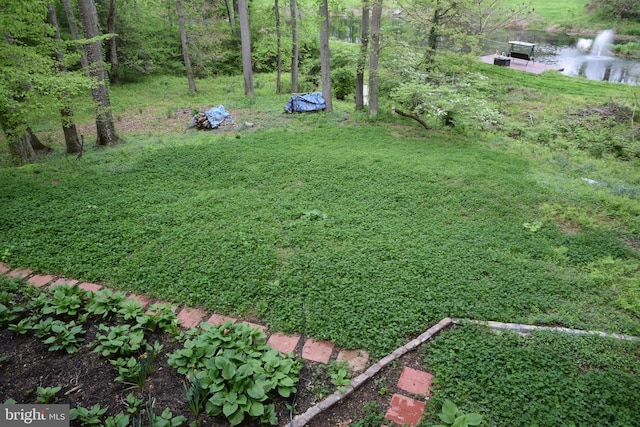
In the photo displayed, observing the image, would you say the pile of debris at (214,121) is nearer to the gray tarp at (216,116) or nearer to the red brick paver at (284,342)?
the gray tarp at (216,116)

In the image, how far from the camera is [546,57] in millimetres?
23516

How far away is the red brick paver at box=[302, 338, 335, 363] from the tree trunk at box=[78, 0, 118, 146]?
236 inches

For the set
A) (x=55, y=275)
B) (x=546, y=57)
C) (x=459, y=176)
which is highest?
(x=546, y=57)

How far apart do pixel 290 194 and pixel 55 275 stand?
9.93ft

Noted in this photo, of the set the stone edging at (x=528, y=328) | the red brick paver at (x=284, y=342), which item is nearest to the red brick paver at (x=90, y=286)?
the red brick paver at (x=284, y=342)

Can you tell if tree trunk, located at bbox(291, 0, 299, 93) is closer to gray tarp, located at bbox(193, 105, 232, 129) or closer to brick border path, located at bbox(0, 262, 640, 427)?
gray tarp, located at bbox(193, 105, 232, 129)

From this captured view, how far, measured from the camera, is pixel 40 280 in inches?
152

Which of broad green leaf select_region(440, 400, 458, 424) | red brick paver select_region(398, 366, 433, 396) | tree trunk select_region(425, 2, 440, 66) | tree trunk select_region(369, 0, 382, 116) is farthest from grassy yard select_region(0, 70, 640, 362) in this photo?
tree trunk select_region(425, 2, 440, 66)

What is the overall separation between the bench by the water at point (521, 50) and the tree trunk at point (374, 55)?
50.9 feet

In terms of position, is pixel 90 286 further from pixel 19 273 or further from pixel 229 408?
pixel 229 408

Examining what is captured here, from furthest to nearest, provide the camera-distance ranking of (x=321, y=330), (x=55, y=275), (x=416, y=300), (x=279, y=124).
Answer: (x=279, y=124)
(x=55, y=275)
(x=416, y=300)
(x=321, y=330)

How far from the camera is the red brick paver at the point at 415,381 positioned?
2721mm

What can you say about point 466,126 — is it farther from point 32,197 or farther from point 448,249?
point 32,197

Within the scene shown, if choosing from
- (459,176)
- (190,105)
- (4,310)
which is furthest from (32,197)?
(190,105)
